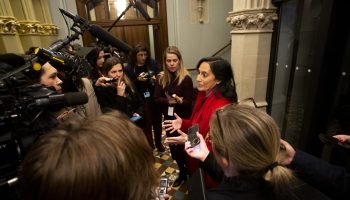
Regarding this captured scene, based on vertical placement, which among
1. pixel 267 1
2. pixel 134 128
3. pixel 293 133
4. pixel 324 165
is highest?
pixel 267 1

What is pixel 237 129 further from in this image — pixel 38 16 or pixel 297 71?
pixel 38 16

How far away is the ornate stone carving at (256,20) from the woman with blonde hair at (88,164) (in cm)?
232

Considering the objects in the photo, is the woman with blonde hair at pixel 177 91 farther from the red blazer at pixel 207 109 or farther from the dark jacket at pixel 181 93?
the red blazer at pixel 207 109

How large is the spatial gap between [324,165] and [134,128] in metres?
0.87

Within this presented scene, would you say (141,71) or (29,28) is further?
(29,28)

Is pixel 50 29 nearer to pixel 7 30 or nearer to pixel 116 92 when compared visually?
pixel 7 30

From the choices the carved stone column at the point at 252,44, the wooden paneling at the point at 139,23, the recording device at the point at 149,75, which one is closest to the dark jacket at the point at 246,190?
the recording device at the point at 149,75

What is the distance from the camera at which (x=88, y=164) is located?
0.43m

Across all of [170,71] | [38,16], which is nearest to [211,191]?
[170,71]

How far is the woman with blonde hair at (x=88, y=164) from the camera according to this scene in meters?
0.42

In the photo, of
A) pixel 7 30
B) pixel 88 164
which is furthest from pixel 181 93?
pixel 7 30

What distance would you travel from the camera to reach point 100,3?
4422 mm

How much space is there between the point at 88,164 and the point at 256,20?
2449 millimetres

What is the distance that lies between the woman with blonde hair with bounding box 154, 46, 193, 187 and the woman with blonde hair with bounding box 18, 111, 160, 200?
4.74 ft
